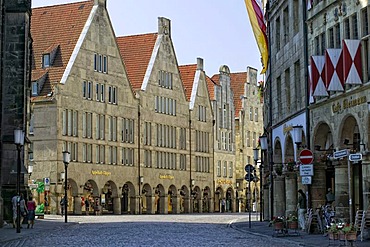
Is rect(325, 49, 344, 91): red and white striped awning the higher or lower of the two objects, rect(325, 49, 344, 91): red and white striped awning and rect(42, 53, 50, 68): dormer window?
the lower

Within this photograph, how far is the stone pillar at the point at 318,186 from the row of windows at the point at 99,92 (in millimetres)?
42447

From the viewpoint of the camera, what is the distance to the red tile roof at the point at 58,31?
2926 inches

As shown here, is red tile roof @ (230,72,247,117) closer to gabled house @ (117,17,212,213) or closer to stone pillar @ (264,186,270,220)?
gabled house @ (117,17,212,213)

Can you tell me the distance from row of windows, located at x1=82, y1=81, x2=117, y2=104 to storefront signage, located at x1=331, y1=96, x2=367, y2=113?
45.6m

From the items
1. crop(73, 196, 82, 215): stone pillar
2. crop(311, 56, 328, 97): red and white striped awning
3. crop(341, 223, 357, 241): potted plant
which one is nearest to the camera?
crop(341, 223, 357, 241): potted plant

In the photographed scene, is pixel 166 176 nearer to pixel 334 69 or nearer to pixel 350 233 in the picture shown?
pixel 334 69

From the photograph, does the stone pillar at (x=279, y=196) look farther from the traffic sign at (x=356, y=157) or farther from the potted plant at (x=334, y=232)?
the potted plant at (x=334, y=232)

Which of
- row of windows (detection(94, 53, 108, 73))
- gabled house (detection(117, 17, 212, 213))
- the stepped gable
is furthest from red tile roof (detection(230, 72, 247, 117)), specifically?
row of windows (detection(94, 53, 108, 73))

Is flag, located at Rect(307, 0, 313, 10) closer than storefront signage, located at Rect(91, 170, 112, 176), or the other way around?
flag, located at Rect(307, 0, 313, 10)

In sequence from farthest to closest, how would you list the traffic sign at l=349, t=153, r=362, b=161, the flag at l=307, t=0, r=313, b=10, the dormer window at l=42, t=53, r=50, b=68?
the dormer window at l=42, t=53, r=50, b=68
the flag at l=307, t=0, r=313, b=10
the traffic sign at l=349, t=153, r=362, b=161

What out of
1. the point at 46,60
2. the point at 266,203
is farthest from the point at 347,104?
the point at 46,60

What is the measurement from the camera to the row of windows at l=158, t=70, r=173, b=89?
8582cm

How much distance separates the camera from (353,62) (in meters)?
28.0

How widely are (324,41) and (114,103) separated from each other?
154 feet
